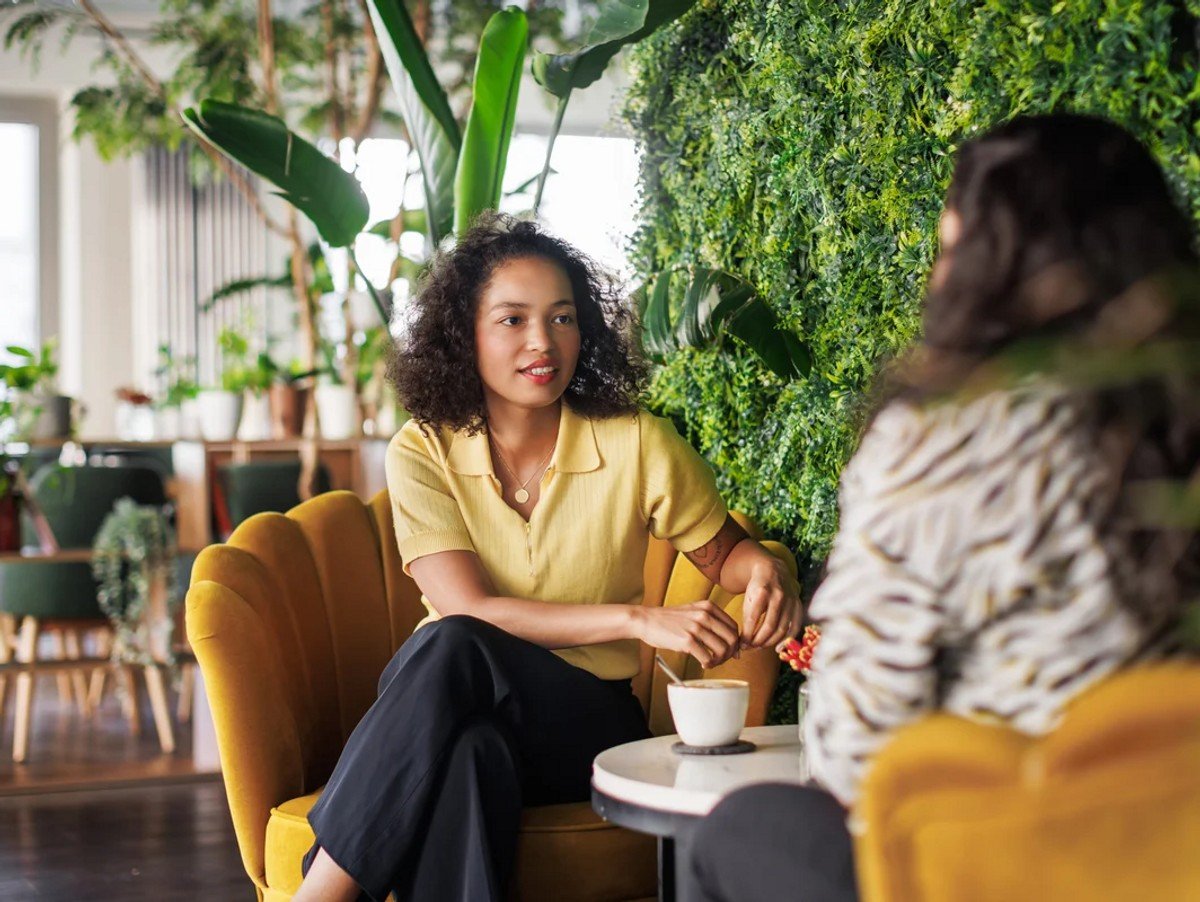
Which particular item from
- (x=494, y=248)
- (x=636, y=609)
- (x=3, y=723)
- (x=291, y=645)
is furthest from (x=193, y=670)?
(x=636, y=609)

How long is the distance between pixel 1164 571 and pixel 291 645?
1535 millimetres

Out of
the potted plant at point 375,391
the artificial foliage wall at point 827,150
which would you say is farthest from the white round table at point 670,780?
the potted plant at point 375,391

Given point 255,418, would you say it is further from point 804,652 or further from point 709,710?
point 804,652

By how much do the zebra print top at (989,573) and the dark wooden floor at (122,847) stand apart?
7.53 feet

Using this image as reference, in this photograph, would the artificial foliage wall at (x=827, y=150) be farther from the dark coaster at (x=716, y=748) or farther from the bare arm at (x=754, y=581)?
the dark coaster at (x=716, y=748)

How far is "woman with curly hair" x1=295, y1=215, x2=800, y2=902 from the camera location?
1.74m

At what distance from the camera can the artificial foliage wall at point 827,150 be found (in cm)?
156

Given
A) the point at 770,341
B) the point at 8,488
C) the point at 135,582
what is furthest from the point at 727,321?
the point at 8,488

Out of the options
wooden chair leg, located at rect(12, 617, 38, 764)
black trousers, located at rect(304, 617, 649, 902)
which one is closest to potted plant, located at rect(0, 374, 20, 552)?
wooden chair leg, located at rect(12, 617, 38, 764)

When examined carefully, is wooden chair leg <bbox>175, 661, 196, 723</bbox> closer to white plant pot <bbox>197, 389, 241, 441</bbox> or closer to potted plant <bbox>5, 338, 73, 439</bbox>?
white plant pot <bbox>197, 389, 241, 441</bbox>

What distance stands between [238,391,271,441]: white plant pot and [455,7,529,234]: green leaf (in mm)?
2313

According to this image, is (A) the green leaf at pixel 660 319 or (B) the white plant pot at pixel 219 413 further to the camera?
(B) the white plant pot at pixel 219 413

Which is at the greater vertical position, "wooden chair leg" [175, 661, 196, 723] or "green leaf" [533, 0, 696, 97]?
Result: "green leaf" [533, 0, 696, 97]

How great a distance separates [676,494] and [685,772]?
2.23ft
